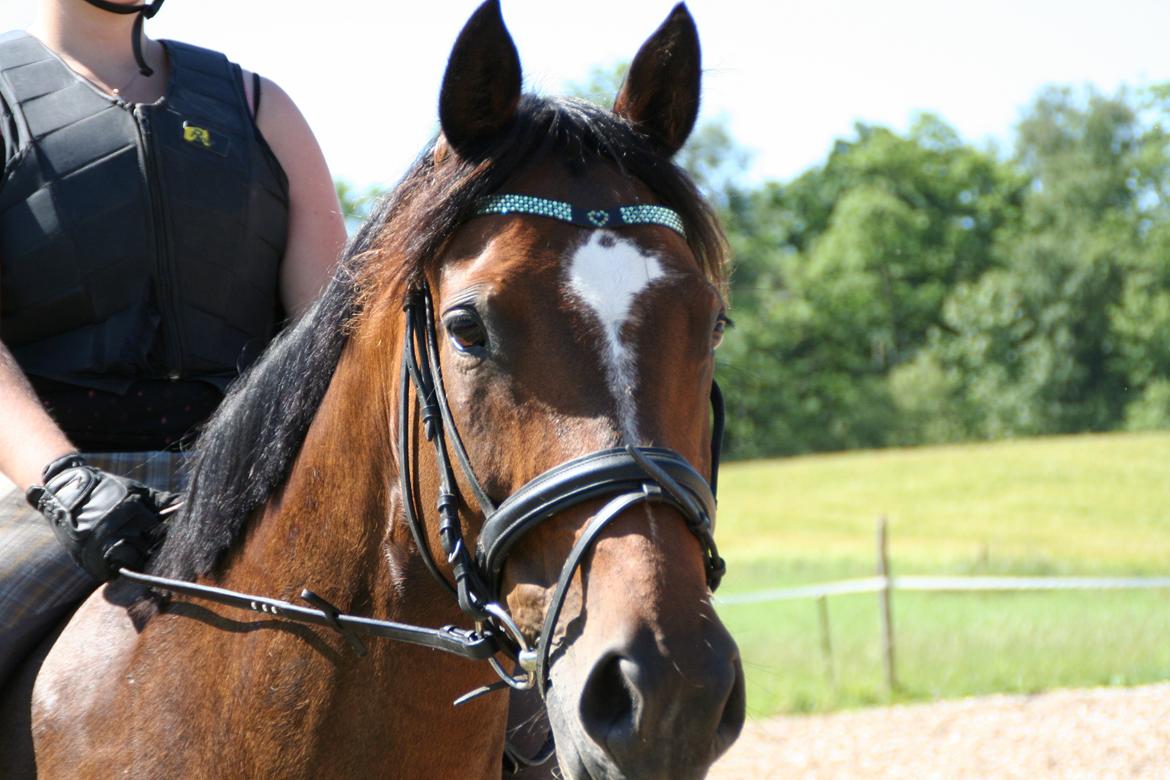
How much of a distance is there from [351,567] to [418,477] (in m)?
0.30

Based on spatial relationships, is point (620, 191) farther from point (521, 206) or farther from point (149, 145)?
point (149, 145)

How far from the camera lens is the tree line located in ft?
171

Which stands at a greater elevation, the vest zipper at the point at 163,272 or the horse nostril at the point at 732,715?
the vest zipper at the point at 163,272

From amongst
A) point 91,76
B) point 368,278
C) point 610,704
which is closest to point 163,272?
point 91,76

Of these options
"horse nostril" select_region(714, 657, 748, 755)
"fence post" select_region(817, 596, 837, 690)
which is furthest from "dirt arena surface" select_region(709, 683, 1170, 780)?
"horse nostril" select_region(714, 657, 748, 755)

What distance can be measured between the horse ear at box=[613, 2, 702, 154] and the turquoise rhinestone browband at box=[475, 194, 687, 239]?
0.30 m

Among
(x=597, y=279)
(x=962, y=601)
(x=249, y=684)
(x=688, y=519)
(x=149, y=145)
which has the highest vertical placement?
(x=149, y=145)

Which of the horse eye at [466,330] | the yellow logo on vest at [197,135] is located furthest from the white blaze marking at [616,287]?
the yellow logo on vest at [197,135]

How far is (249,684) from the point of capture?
257cm

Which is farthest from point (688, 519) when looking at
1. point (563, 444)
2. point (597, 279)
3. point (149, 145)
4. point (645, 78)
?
point (149, 145)

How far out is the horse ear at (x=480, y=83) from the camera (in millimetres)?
2383

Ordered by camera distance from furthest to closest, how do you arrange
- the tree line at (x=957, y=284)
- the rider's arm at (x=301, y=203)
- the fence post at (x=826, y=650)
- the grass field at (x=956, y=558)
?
the tree line at (x=957, y=284)
the fence post at (x=826, y=650)
the grass field at (x=956, y=558)
the rider's arm at (x=301, y=203)

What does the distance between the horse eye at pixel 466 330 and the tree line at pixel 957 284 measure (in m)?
43.2

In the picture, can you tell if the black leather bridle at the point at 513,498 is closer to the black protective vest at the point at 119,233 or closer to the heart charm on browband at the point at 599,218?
the heart charm on browband at the point at 599,218
